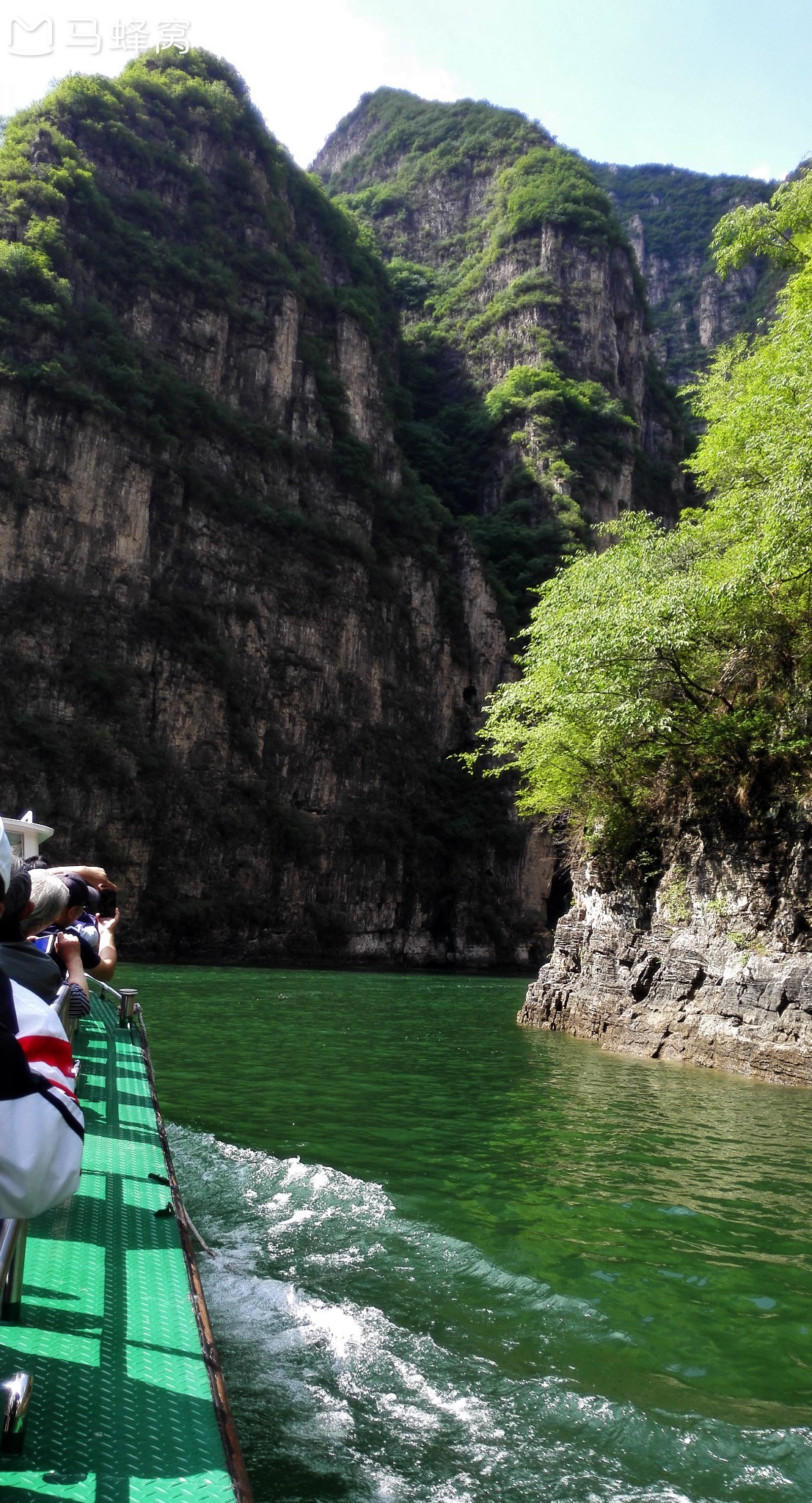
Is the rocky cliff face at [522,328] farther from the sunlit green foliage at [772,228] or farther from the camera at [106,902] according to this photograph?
the camera at [106,902]

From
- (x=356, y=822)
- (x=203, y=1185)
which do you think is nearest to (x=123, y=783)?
(x=356, y=822)

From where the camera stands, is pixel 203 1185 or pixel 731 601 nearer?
pixel 203 1185

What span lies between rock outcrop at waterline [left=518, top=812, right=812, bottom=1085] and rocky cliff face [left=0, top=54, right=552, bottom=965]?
27.9 metres

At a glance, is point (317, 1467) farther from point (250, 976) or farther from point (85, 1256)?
point (250, 976)

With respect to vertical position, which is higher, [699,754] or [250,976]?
[699,754]

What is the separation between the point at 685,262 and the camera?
110m

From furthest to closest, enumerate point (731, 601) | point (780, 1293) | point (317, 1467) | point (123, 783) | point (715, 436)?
point (123, 783) → point (715, 436) → point (731, 601) → point (780, 1293) → point (317, 1467)

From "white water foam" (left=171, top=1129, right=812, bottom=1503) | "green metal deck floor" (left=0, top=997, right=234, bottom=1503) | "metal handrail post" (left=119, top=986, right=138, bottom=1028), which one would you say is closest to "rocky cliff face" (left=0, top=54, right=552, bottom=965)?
"metal handrail post" (left=119, top=986, right=138, bottom=1028)

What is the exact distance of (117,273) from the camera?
4791 cm

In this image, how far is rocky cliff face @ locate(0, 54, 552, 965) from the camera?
134 ft

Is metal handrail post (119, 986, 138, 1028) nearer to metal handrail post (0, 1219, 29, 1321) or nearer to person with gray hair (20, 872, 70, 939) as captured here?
person with gray hair (20, 872, 70, 939)

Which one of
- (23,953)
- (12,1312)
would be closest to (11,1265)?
(12,1312)

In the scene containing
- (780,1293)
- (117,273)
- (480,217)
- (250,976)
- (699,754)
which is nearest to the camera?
(780,1293)

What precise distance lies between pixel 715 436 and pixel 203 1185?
45.0 ft
